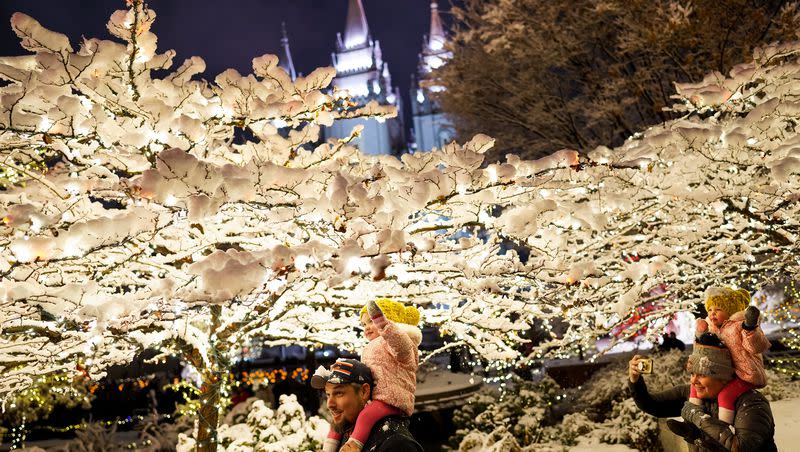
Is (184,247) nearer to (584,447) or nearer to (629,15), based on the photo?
(584,447)

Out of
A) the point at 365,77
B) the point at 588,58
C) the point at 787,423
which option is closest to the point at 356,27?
the point at 365,77

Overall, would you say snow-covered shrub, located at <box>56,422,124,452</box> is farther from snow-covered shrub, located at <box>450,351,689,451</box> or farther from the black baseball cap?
the black baseball cap

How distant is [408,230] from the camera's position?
4.09 meters

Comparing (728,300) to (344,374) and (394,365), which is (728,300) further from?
(344,374)

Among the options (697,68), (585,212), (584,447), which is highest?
(697,68)

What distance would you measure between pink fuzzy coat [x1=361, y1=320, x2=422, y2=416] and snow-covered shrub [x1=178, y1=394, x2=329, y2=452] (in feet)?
15.5

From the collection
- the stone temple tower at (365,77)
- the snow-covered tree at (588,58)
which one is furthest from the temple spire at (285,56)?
the snow-covered tree at (588,58)

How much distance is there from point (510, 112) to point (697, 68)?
415 cm

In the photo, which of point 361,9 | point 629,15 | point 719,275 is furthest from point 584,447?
point 361,9

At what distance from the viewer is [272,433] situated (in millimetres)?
7262

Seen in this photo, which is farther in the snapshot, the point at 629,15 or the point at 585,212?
the point at 629,15

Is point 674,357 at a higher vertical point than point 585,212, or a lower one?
lower

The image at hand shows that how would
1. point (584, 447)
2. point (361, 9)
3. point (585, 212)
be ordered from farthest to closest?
point (361, 9) → point (584, 447) → point (585, 212)

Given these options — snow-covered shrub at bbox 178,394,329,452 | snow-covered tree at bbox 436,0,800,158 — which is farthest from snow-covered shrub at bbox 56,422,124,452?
snow-covered tree at bbox 436,0,800,158
